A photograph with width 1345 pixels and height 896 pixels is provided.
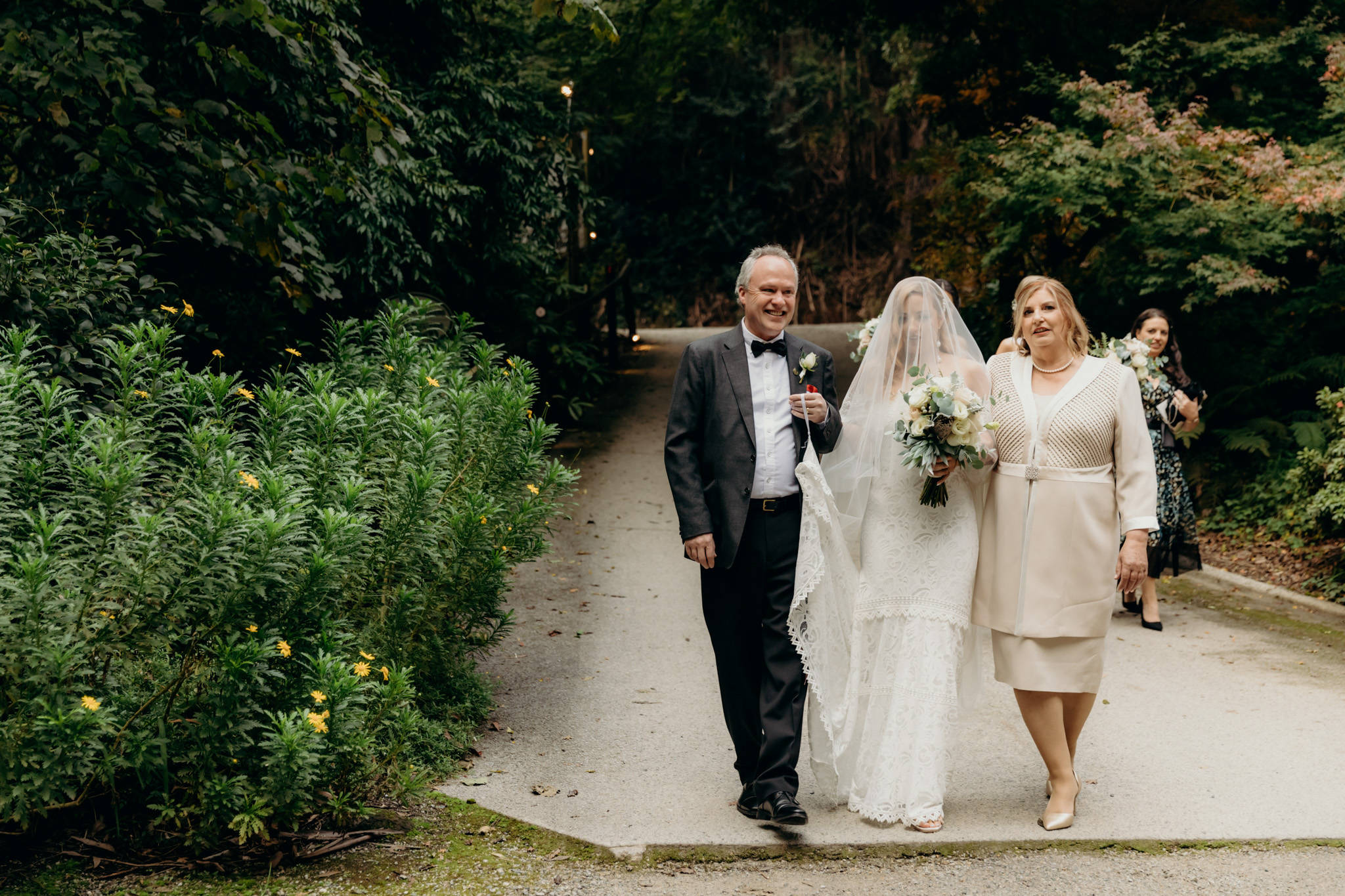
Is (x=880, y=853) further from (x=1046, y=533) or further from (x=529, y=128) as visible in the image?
(x=529, y=128)

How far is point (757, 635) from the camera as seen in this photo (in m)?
4.70

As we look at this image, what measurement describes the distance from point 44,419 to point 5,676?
99 cm

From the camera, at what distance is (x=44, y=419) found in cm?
380

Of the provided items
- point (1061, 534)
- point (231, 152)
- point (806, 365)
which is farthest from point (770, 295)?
point (231, 152)

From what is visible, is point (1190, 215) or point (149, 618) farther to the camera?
point (1190, 215)

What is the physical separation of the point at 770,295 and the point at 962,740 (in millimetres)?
2594

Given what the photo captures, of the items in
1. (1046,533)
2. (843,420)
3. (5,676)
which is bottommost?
(5,676)

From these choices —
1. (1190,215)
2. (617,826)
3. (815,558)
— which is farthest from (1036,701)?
(1190,215)

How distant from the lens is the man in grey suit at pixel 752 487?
456 centimetres

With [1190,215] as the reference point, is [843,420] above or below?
below

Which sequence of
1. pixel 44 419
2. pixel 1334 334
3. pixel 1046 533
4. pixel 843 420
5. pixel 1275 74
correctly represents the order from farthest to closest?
pixel 1275 74 → pixel 1334 334 → pixel 843 420 → pixel 1046 533 → pixel 44 419

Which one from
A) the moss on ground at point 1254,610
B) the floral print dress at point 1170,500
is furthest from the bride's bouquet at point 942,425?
the moss on ground at point 1254,610

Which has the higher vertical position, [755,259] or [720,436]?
[755,259]

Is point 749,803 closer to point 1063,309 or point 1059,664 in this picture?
point 1059,664
